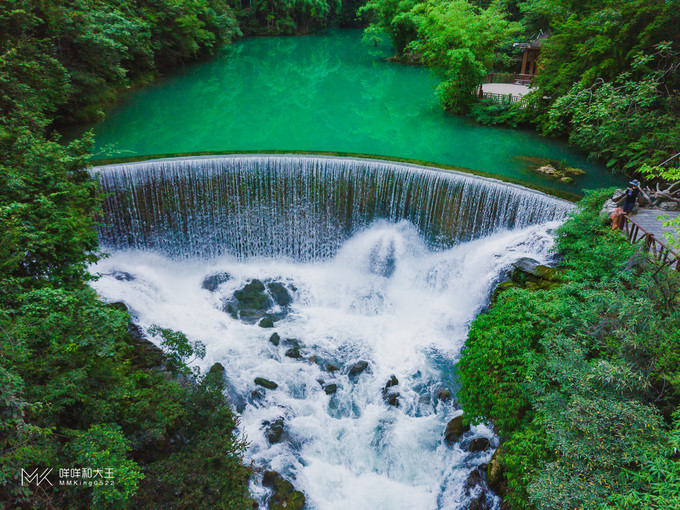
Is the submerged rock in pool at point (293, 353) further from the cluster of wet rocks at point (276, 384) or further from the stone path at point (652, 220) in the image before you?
the stone path at point (652, 220)

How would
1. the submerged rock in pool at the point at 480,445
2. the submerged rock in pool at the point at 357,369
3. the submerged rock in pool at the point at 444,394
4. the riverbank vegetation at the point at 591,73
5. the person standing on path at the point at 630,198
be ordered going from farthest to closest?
the riverbank vegetation at the point at 591,73 → the submerged rock in pool at the point at 357,369 → the submerged rock in pool at the point at 444,394 → the person standing on path at the point at 630,198 → the submerged rock in pool at the point at 480,445

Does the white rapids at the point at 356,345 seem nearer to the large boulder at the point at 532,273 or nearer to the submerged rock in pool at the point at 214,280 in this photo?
the submerged rock in pool at the point at 214,280

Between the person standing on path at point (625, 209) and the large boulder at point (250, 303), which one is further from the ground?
the person standing on path at point (625, 209)

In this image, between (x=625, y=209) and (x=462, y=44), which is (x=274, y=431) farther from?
(x=462, y=44)

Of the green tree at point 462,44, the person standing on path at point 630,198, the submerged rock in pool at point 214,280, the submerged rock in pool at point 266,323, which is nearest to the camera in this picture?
the person standing on path at point 630,198

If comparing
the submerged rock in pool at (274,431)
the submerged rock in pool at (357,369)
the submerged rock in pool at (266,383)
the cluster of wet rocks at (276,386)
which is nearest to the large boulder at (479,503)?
the cluster of wet rocks at (276,386)

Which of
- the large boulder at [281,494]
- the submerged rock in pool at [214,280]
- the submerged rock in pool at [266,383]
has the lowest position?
the large boulder at [281,494]

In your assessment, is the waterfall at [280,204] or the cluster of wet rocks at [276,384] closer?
the cluster of wet rocks at [276,384]

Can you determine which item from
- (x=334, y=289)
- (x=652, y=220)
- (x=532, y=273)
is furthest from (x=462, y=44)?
(x=532, y=273)
